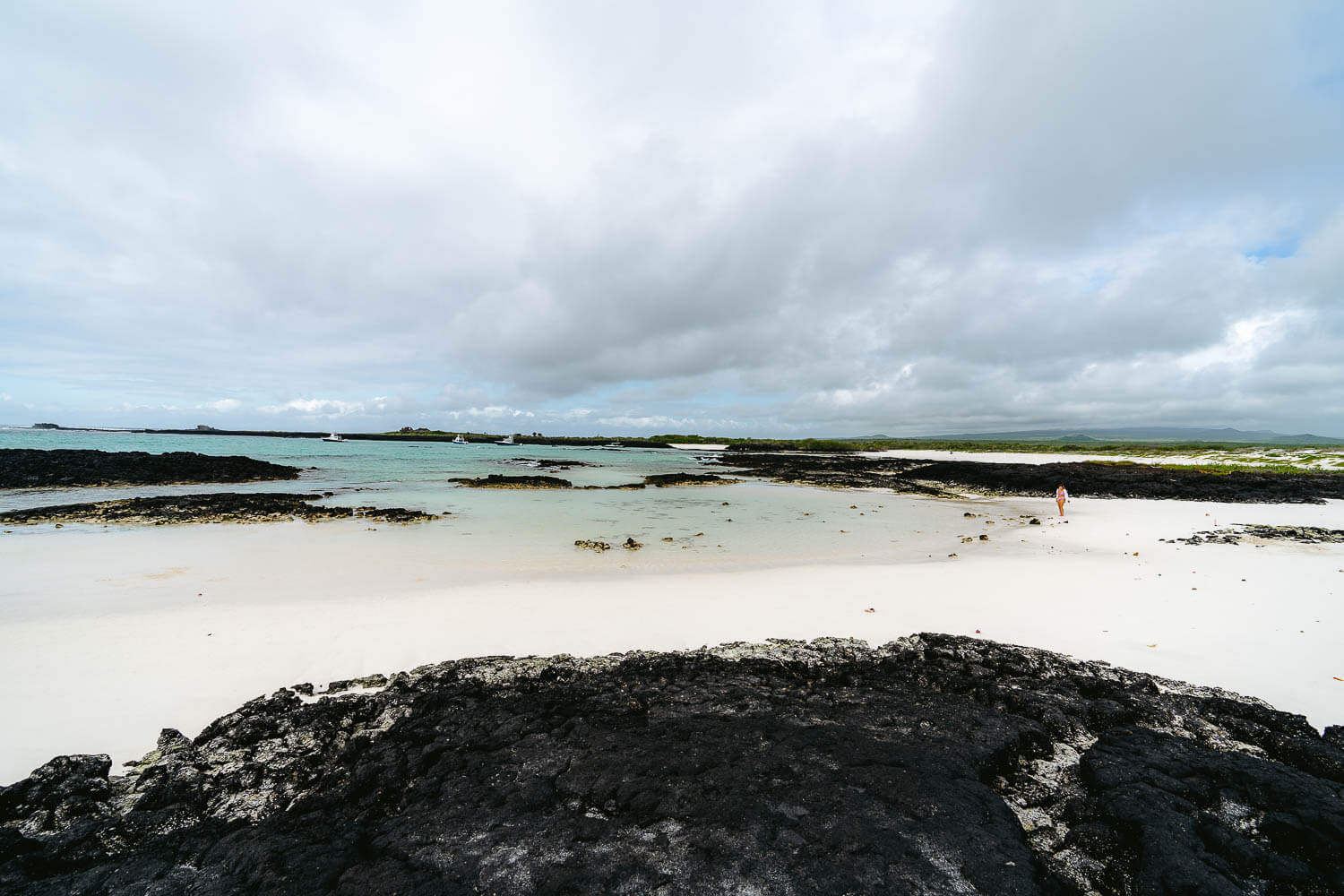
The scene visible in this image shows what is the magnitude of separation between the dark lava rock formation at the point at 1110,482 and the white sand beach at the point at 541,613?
16.8m

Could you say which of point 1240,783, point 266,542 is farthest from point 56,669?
point 1240,783

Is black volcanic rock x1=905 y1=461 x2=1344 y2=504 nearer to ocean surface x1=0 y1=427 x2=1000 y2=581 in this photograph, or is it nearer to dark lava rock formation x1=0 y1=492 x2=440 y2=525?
ocean surface x1=0 y1=427 x2=1000 y2=581

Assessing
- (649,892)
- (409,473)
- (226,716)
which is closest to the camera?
(649,892)

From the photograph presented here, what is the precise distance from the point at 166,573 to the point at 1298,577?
2121cm

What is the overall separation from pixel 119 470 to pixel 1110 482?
58.2 m

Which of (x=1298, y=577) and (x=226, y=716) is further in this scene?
(x=1298, y=577)

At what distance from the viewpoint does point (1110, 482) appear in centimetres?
2992

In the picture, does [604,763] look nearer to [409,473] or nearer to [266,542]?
[266,542]

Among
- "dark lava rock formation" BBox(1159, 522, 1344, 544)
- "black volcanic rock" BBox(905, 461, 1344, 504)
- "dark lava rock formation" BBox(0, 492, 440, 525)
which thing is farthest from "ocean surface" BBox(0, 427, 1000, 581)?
"black volcanic rock" BBox(905, 461, 1344, 504)

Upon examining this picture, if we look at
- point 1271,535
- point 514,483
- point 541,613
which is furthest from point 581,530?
point 1271,535

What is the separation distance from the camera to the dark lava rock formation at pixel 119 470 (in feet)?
88.9

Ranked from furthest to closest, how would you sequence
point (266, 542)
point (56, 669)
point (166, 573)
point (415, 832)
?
point (266, 542) < point (166, 573) < point (56, 669) < point (415, 832)

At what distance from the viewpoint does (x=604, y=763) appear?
389cm

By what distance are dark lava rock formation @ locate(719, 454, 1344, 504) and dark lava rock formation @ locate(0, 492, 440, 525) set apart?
27.0 m
